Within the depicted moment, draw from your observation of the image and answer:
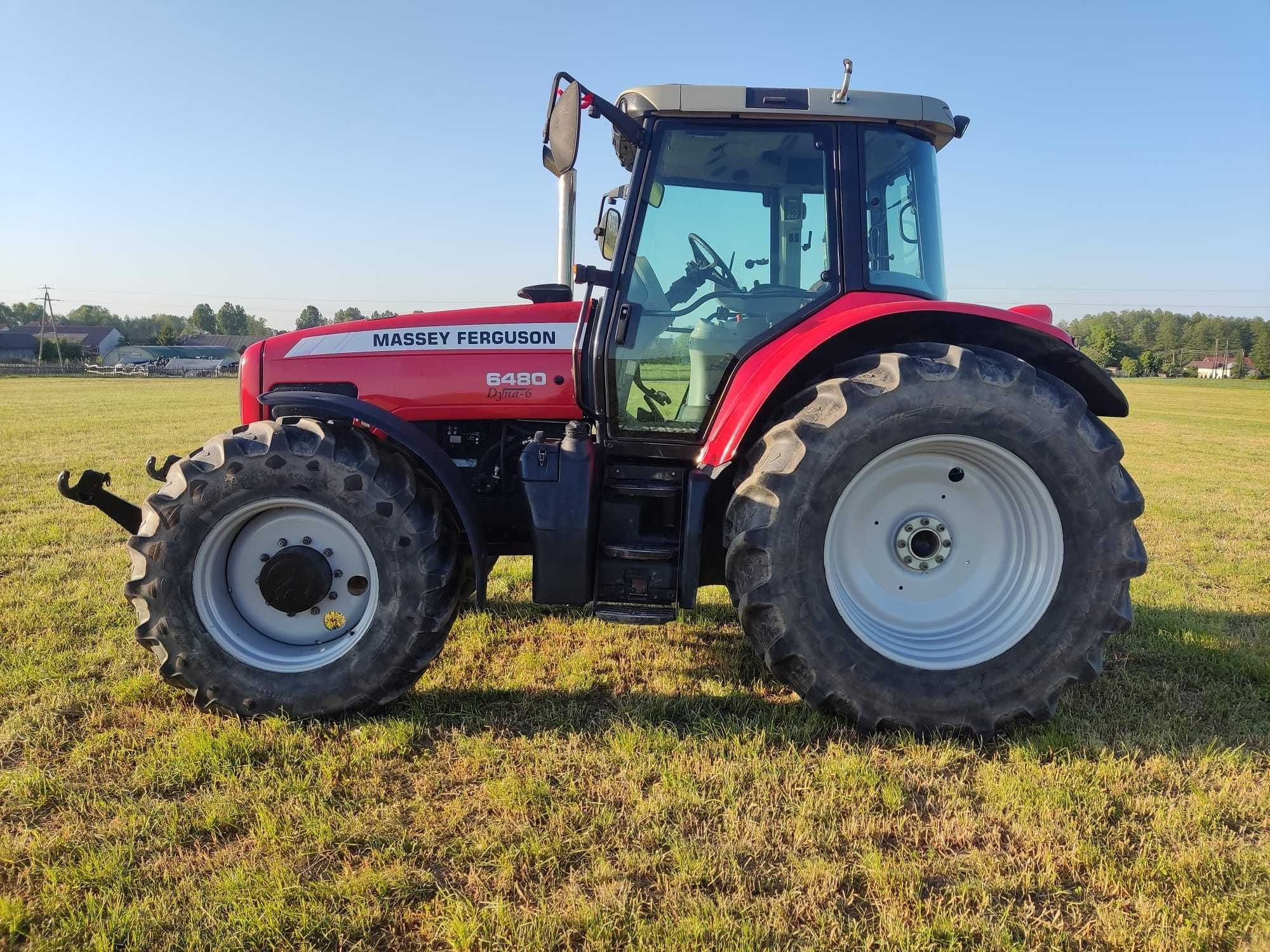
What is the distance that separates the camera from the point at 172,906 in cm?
203

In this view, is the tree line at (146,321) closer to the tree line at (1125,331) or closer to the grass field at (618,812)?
the tree line at (1125,331)

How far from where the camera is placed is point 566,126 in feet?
9.36

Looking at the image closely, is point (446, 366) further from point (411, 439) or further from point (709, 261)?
point (709, 261)

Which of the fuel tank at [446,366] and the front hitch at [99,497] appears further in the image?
the fuel tank at [446,366]

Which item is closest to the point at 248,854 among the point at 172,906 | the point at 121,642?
the point at 172,906

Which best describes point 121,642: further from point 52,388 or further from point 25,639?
point 52,388

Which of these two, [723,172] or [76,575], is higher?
[723,172]

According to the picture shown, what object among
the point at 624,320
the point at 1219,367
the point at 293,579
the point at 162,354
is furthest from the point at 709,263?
the point at 1219,367

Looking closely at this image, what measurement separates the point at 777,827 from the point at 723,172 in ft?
8.63

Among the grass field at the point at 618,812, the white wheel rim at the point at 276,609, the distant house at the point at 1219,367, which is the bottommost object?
the grass field at the point at 618,812

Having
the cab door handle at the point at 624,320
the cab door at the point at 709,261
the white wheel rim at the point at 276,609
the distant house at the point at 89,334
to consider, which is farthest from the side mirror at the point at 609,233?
the distant house at the point at 89,334

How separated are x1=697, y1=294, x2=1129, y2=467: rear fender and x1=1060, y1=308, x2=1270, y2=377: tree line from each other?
86.4 meters

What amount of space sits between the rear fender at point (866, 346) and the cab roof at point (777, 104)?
76cm

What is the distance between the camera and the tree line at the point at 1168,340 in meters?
83.8
